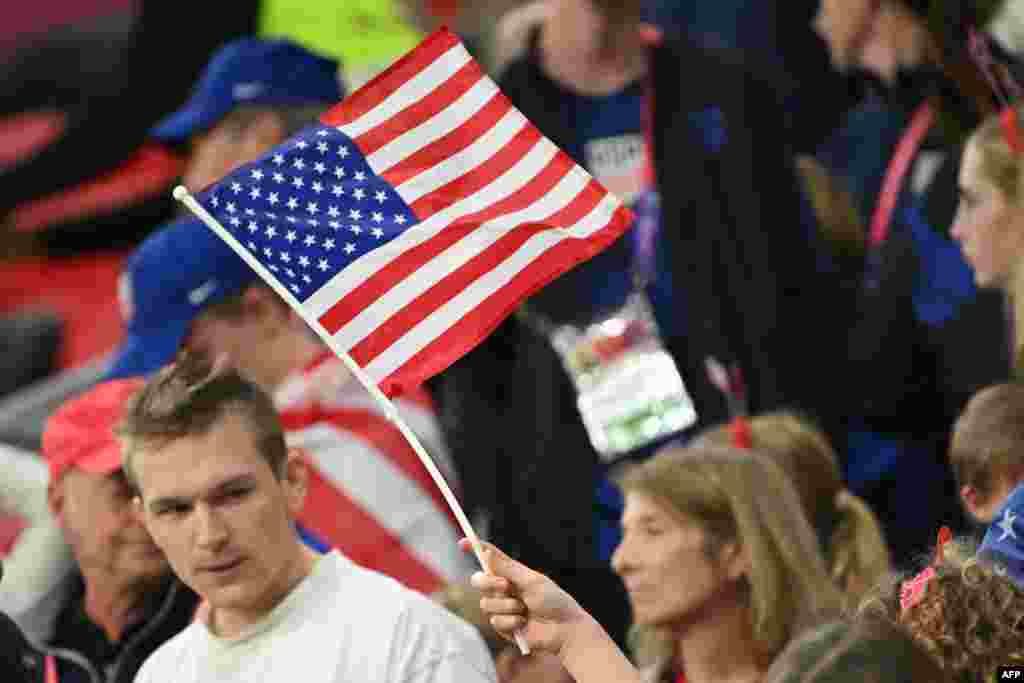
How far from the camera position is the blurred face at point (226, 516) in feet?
18.2

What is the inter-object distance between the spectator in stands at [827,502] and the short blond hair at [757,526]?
0.21 metres

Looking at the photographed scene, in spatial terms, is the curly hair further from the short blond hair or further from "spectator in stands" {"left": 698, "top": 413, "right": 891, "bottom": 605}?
"spectator in stands" {"left": 698, "top": 413, "right": 891, "bottom": 605}

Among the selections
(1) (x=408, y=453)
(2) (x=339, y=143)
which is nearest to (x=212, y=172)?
(1) (x=408, y=453)

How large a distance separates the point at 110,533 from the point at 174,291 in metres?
0.93

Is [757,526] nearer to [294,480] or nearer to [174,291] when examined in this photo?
[294,480]

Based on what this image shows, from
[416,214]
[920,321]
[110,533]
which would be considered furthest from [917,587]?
[920,321]

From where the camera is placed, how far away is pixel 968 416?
601 centimetres

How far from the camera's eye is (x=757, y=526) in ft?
20.3

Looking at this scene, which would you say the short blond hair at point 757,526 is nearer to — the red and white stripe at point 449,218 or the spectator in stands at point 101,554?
the red and white stripe at point 449,218

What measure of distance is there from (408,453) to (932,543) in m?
1.24

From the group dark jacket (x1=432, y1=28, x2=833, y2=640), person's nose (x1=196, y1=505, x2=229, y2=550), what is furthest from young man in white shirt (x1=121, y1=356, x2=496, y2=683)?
dark jacket (x1=432, y1=28, x2=833, y2=640)

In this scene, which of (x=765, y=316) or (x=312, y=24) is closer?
(x=765, y=316)

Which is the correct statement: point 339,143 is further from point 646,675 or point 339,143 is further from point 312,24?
point 312,24

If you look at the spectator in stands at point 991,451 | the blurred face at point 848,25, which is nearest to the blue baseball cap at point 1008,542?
the spectator in stands at point 991,451
